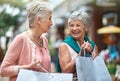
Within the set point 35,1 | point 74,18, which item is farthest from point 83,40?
point 35,1

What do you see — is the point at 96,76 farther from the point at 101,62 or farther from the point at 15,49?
the point at 15,49

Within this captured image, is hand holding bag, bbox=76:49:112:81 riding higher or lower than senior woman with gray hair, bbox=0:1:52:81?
lower

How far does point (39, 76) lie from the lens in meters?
2.57

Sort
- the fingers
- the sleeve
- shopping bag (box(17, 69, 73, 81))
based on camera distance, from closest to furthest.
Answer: shopping bag (box(17, 69, 73, 81)), the sleeve, the fingers

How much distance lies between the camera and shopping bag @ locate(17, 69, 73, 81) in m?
2.54

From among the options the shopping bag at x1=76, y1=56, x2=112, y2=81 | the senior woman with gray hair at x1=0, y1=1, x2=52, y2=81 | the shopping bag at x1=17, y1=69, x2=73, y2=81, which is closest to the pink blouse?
the senior woman with gray hair at x1=0, y1=1, x2=52, y2=81

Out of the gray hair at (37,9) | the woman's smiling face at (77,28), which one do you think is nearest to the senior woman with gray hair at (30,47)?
the gray hair at (37,9)

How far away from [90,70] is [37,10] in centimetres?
56

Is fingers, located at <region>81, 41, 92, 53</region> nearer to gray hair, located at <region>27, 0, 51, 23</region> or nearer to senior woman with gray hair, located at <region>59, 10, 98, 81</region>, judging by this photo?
senior woman with gray hair, located at <region>59, 10, 98, 81</region>

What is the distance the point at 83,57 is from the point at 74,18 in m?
0.35

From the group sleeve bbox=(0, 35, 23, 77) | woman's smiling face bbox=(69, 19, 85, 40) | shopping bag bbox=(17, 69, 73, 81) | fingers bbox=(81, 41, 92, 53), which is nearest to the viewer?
shopping bag bbox=(17, 69, 73, 81)

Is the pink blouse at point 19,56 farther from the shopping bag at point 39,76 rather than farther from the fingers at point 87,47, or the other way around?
the fingers at point 87,47

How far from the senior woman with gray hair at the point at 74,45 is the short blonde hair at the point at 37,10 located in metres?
0.30

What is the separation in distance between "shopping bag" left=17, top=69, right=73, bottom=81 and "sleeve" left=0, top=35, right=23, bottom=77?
109 mm
